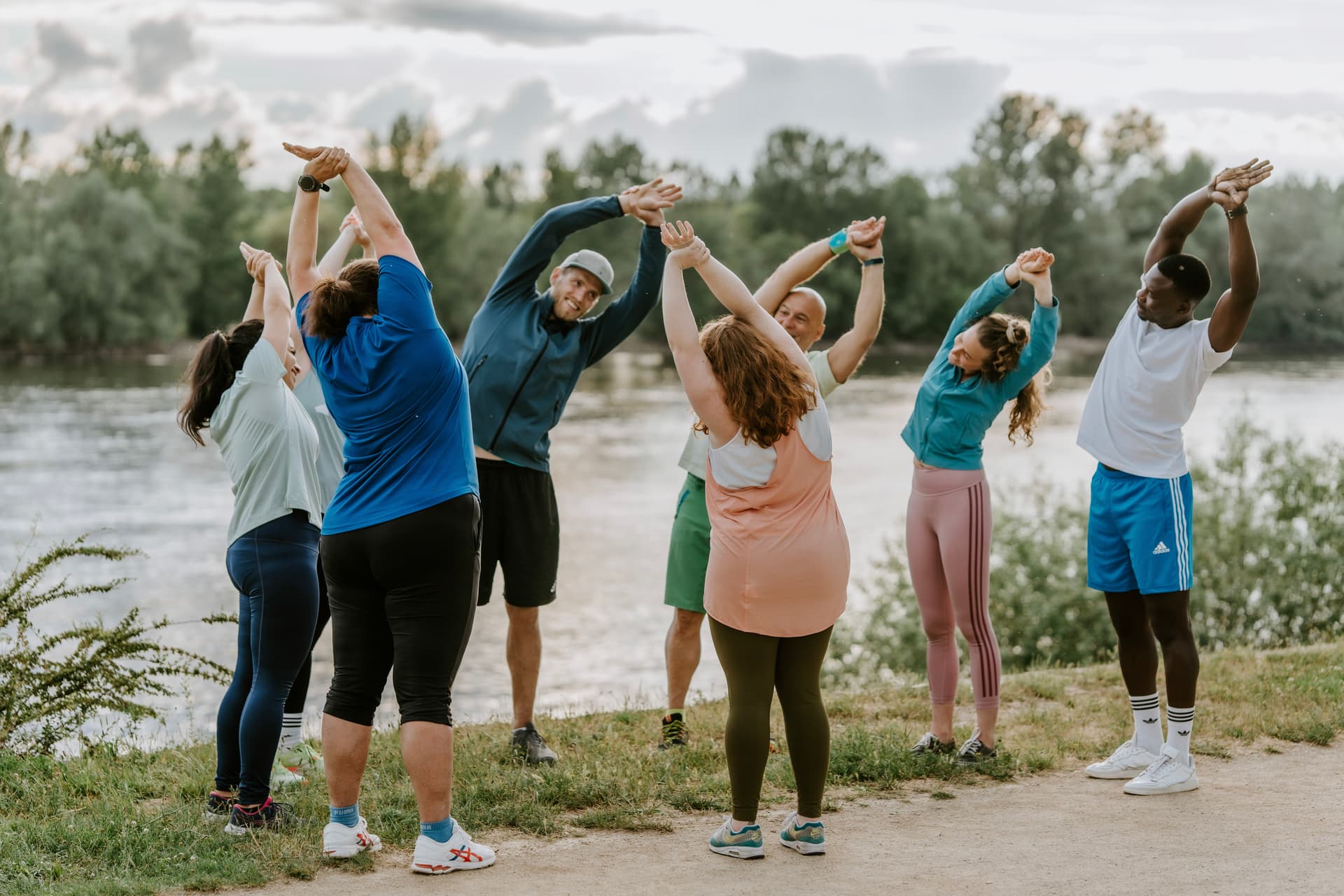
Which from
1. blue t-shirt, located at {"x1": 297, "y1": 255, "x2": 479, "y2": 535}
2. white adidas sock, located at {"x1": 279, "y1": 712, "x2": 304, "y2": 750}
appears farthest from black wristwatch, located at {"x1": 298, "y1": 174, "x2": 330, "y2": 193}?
white adidas sock, located at {"x1": 279, "y1": 712, "x2": 304, "y2": 750}

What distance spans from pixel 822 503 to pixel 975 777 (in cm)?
180

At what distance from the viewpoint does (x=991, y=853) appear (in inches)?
177

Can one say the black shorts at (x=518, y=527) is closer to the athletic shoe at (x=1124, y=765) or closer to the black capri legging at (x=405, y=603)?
the black capri legging at (x=405, y=603)

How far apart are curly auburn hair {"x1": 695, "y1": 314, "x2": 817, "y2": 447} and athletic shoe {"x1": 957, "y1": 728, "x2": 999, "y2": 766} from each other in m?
2.10

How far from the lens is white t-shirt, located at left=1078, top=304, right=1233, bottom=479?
5.15 metres

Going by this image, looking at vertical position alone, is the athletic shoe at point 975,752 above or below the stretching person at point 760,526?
below

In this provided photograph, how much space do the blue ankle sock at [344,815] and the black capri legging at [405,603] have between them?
33 cm

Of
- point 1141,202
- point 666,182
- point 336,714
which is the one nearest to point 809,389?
point 666,182

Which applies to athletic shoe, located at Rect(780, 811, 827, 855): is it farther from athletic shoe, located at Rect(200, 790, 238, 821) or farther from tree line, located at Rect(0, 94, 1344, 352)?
tree line, located at Rect(0, 94, 1344, 352)

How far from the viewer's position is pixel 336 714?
165 inches

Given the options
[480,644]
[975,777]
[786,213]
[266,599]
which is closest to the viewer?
[266,599]

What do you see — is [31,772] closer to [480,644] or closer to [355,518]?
[355,518]

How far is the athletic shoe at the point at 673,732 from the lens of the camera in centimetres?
579

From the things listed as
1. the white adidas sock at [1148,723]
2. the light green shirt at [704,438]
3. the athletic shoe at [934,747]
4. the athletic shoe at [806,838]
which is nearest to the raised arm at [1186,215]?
the light green shirt at [704,438]
